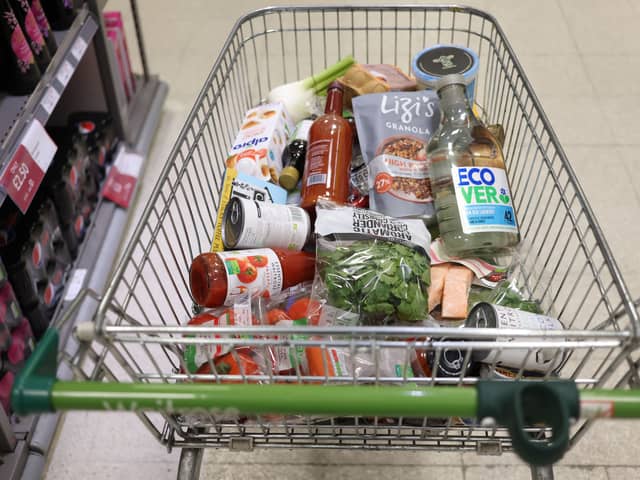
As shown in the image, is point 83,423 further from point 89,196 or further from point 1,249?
point 89,196

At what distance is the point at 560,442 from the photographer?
523 millimetres

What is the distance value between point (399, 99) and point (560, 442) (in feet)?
2.93

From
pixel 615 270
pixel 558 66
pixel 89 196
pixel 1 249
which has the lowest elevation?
pixel 615 270

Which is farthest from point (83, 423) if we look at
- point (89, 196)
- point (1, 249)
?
point (89, 196)

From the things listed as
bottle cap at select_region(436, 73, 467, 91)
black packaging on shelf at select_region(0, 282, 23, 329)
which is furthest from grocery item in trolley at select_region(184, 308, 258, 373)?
black packaging on shelf at select_region(0, 282, 23, 329)

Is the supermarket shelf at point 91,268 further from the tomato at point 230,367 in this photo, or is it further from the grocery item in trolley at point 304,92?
the tomato at point 230,367

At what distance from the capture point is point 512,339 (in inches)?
33.0

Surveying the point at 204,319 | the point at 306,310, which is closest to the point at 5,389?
the point at 204,319

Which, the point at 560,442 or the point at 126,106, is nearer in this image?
the point at 560,442

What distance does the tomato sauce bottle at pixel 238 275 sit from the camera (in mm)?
938

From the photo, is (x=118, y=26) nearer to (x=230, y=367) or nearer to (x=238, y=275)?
(x=238, y=275)

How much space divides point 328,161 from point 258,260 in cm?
29

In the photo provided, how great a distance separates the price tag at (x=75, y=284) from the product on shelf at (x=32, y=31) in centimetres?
57

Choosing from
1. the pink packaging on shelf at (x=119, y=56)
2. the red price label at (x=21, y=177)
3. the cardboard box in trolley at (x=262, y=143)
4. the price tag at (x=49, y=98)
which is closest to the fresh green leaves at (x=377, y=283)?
the cardboard box in trolley at (x=262, y=143)
